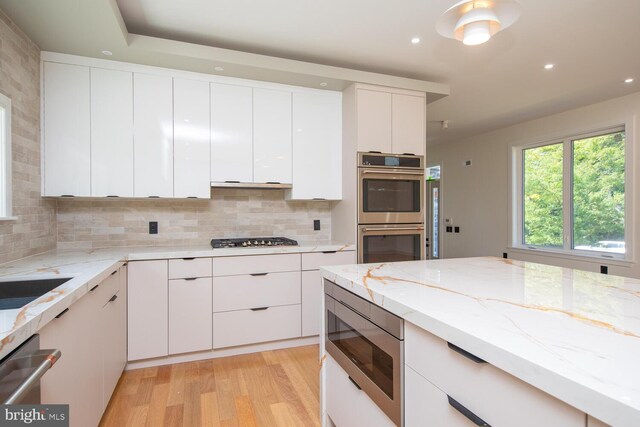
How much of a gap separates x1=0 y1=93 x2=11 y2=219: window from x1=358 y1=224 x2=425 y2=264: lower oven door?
2.58m

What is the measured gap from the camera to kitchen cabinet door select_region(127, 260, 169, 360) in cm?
248

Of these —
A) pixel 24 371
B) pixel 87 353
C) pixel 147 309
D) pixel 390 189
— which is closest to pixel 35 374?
pixel 24 371

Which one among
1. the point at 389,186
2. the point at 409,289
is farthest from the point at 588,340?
the point at 389,186

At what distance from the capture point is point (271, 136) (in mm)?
3105

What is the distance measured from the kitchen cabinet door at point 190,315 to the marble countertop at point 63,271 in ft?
0.81

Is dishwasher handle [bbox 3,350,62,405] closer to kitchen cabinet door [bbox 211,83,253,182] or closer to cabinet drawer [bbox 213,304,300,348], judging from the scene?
cabinet drawer [bbox 213,304,300,348]

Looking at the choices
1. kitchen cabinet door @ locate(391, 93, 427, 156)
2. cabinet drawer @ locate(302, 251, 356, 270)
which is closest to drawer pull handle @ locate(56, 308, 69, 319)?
cabinet drawer @ locate(302, 251, 356, 270)

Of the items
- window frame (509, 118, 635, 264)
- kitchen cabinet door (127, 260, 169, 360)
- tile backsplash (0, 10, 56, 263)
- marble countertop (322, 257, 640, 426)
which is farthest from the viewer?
window frame (509, 118, 635, 264)

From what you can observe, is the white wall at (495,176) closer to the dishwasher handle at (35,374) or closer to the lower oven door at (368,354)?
the lower oven door at (368,354)

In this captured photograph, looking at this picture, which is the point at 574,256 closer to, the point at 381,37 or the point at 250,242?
the point at 381,37

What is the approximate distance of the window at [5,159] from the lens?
78.7 inches

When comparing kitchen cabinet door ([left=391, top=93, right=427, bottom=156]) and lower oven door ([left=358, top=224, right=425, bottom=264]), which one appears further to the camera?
kitchen cabinet door ([left=391, top=93, right=427, bottom=156])

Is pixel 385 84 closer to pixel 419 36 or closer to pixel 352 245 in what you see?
pixel 419 36

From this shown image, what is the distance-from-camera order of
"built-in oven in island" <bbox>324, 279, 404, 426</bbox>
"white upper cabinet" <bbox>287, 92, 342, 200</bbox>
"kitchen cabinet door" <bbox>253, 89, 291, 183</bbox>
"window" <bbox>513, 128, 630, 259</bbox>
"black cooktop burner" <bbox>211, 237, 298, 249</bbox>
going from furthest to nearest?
"window" <bbox>513, 128, 630, 259</bbox>
"white upper cabinet" <bbox>287, 92, 342, 200</bbox>
"kitchen cabinet door" <bbox>253, 89, 291, 183</bbox>
"black cooktop burner" <bbox>211, 237, 298, 249</bbox>
"built-in oven in island" <bbox>324, 279, 404, 426</bbox>
